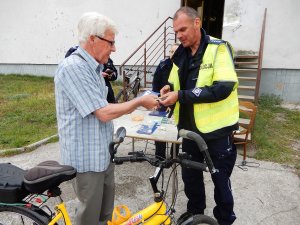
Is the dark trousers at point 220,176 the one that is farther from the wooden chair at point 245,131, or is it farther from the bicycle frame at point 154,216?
the wooden chair at point 245,131

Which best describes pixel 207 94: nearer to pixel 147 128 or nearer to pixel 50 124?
pixel 147 128

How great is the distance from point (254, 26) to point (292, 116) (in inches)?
102

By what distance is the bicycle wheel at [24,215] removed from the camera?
5.85 ft

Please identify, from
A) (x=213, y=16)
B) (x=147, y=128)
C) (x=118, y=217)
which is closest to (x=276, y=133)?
(x=147, y=128)

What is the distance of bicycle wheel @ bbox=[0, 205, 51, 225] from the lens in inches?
70.2

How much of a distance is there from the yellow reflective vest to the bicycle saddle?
113 cm

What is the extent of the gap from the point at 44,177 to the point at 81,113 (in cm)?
45

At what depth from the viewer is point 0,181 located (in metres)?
1.70

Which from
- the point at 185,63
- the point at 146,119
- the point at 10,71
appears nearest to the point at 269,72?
the point at 146,119

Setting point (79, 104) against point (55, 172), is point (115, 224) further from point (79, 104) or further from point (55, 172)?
point (79, 104)

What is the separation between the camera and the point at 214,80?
6.82 ft

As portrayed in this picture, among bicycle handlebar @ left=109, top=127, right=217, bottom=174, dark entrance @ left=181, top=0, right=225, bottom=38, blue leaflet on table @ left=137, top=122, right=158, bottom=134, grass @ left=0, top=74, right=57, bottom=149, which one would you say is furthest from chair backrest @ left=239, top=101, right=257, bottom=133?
dark entrance @ left=181, top=0, right=225, bottom=38

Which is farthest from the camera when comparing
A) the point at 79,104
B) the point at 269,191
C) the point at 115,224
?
the point at 269,191

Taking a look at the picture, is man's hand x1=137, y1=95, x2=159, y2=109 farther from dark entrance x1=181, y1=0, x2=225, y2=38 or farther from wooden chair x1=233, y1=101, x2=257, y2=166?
dark entrance x1=181, y1=0, x2=225, y2=38
